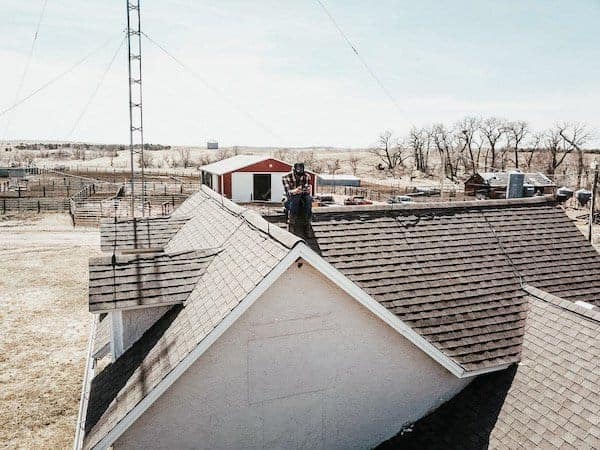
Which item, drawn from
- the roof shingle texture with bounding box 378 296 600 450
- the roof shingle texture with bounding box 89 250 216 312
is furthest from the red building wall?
the roof shingle texture with bounding box 378 296 600 450

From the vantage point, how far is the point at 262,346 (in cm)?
630

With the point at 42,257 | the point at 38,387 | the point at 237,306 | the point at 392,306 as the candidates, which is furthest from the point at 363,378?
the point at 42,257

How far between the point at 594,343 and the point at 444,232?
349 cm

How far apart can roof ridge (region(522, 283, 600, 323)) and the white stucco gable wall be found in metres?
2.50

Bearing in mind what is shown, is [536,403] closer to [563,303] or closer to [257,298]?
[563,303]

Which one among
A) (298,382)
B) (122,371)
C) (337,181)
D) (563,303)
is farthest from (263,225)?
(337,181)

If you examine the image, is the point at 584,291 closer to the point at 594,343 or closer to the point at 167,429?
the point at 594,343

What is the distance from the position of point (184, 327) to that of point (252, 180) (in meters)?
36.7

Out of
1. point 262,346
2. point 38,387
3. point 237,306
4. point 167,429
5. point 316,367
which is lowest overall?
point 38,387

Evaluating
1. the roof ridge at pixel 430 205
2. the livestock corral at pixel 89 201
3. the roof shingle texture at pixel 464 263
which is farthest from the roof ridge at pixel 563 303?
the livestock corral at pixel 89 201

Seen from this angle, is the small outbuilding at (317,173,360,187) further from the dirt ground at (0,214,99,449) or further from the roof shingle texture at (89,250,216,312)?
the roof shingle texture at (89,250,216,312)

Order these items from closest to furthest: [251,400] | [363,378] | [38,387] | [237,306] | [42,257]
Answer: [237,306] → [251,400] → [363,378] → [38,387] → [42,257]

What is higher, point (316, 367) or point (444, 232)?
point (444, 232)

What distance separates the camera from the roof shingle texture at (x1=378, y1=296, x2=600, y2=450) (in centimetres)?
599
